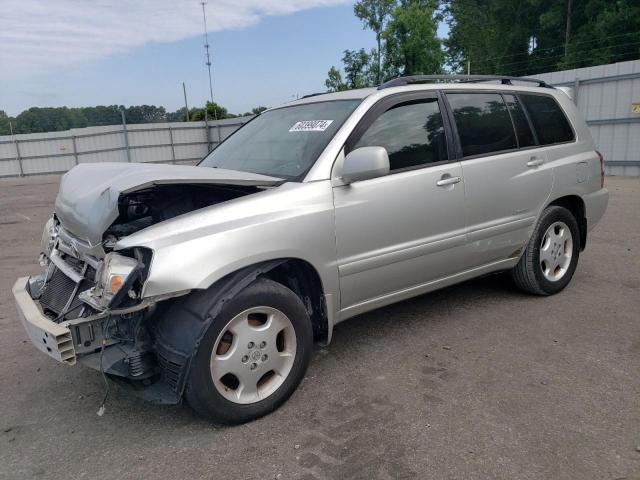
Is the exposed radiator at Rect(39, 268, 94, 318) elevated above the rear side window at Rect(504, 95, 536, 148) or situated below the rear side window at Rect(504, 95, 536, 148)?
below

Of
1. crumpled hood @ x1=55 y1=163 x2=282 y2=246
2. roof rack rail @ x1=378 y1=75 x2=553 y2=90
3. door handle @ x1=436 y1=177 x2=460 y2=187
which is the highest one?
roof rack rail @ x1=378 y1=75 x2=553 y2=90

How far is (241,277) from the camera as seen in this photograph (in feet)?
8.99

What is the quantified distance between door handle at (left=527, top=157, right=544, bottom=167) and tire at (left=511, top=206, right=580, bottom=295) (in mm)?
415

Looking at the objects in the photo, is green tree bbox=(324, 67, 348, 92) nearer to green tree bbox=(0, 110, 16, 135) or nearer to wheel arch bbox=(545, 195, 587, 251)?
green tree bbox=(0, 110, 16, 135)

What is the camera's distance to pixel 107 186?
9.14ft

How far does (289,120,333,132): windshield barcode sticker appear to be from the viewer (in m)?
3.42

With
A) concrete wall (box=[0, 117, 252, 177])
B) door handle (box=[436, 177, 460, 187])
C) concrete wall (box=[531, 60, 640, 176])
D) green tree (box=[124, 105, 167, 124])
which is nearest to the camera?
door handle (box=[436, 177, 460, 187])

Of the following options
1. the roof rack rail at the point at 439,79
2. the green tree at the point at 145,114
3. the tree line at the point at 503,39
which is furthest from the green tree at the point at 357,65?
the roof rack rail at the point at 439,79

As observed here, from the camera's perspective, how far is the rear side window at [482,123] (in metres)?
3.87

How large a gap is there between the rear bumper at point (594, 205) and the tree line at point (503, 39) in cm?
2226

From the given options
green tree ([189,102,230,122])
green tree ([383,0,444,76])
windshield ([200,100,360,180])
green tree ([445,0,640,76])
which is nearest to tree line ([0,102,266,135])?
green tree ([189,102,230,122])

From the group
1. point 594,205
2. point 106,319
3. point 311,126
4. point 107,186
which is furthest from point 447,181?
point 106,319

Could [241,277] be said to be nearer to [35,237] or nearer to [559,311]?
[559,311]

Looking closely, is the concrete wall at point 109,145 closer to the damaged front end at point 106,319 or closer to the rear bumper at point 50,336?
the damaged front end at point 106,319
